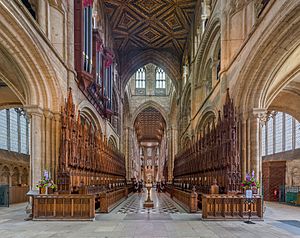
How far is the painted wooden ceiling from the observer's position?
67.4ft

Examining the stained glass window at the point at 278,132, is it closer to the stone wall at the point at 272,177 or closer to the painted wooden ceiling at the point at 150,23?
the stone wall at the point at 272,177

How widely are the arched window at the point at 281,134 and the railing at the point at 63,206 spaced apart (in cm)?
1324

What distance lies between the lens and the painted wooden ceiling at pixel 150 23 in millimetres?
20547

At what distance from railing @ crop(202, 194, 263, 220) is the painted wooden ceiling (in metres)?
16.1

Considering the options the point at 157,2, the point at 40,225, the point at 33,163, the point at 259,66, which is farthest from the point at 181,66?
the point at 40,225

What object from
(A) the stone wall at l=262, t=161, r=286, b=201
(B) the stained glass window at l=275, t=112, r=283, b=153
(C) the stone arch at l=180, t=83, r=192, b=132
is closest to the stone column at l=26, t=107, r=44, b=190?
(A) the stone wall at l=262, t=161, r=286, b=201

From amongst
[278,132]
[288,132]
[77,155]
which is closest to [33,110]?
[77,155]

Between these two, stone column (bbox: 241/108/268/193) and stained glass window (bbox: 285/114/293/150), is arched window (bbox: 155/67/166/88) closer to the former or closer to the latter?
stained glass window (bbox: 285/114/293/150)

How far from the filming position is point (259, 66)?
9.69 meters

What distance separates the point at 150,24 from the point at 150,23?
13cm

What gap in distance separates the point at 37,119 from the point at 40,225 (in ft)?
13.5

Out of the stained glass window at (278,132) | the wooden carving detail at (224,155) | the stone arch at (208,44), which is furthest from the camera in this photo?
the stained glass window at (278,132)

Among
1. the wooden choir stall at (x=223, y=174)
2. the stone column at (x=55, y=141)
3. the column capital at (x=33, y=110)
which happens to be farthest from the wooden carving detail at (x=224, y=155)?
the column capital at (x=33, y=110)

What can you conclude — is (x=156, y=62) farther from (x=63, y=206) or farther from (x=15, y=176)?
(x=63, y=206)
